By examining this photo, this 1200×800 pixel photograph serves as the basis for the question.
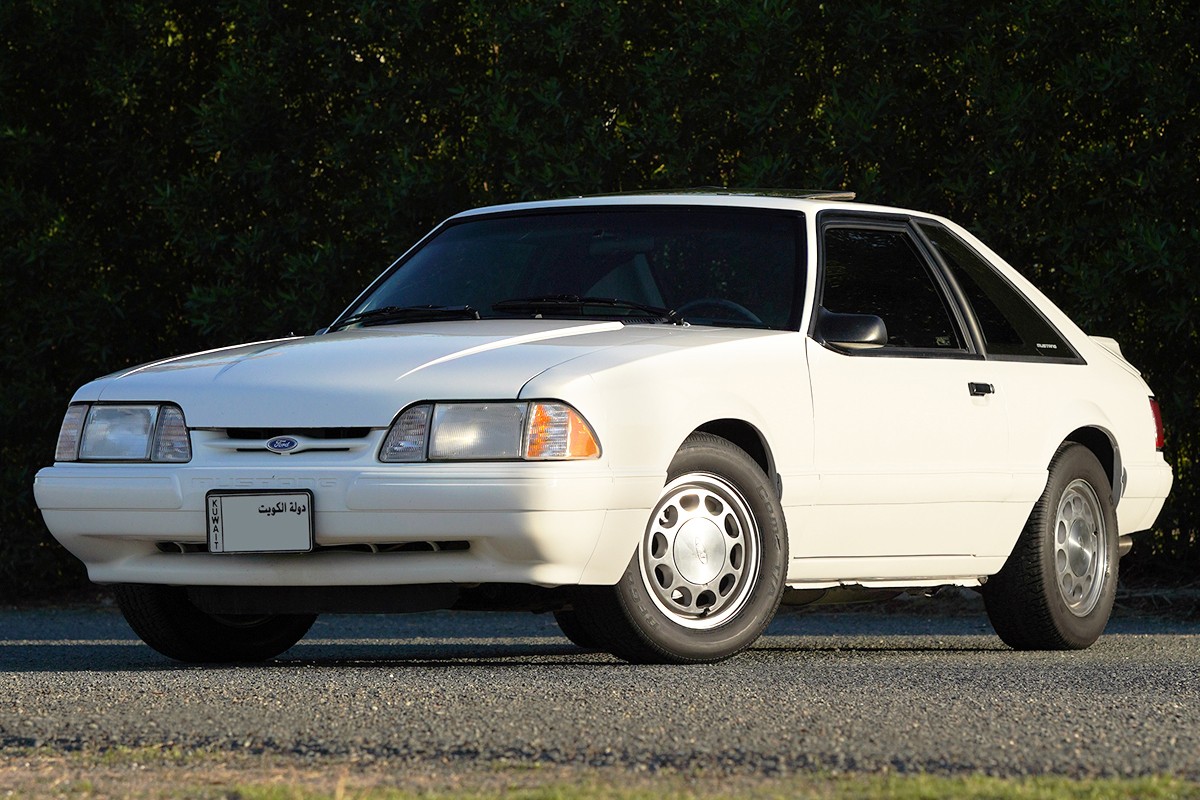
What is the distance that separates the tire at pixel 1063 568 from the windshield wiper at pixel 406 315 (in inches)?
91.4

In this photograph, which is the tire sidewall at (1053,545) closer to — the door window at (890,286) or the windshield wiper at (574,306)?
the door window at (890,286)

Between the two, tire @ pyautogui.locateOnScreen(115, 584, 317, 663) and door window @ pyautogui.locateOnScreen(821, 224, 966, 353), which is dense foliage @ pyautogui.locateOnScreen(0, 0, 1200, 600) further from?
tire @ pyautogui.locateOnScreen(115, 584, 317, 663)

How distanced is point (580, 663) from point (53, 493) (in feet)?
5.94

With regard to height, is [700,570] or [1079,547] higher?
[700,570]

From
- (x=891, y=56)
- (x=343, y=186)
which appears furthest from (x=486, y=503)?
(x=343, y=186)

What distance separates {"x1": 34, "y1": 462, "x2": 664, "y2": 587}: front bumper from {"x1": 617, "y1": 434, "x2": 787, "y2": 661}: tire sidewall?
0.42 ft

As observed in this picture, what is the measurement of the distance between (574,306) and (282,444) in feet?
4.46

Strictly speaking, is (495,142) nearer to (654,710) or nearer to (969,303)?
(969,303)

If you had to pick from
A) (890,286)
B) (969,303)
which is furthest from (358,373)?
(969,303)

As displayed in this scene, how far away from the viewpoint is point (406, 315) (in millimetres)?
7574

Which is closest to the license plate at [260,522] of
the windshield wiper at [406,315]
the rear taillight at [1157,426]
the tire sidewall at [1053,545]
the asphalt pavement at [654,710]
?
the asphalt pavement at [654,710]

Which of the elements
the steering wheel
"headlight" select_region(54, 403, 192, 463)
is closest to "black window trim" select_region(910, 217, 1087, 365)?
the steering wheel

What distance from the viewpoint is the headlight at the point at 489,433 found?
6215 millimetres

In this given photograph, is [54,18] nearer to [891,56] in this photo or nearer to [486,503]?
[891,56]
